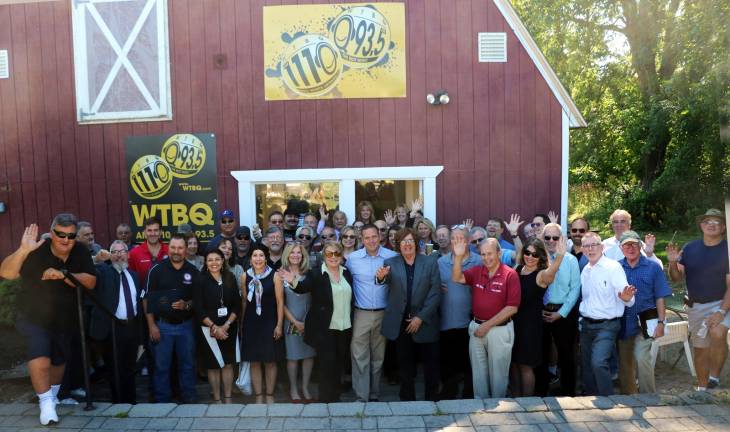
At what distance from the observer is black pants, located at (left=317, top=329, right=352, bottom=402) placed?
198 inches

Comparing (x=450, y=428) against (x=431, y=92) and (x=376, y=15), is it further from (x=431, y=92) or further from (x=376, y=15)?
(x=376, y=15)

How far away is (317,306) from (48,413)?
2.18 metres

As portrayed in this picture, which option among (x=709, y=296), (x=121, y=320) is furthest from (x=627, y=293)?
(x=121, y=320)

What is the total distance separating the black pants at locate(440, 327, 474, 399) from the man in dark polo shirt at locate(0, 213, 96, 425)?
3.06 metres

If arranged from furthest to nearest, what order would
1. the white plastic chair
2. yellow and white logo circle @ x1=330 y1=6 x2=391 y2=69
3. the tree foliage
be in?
the tree foliage → yellow and white logo circle @ x1=330 y1=6 x2=391 y2=69 → the white plastic chair

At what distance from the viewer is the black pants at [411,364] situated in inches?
195

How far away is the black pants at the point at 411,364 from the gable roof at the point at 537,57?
461 centimetres

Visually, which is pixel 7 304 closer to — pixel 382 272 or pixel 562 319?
pixel 382 272

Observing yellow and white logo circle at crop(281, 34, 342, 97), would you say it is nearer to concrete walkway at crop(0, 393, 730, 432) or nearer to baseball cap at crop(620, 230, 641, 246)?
baseball cap at crop(620, 230, 641, 246)

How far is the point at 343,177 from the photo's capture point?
795 cm

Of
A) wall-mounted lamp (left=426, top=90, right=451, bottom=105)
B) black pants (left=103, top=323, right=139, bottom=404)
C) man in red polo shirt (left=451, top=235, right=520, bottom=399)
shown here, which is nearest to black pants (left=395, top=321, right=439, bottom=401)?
man in red polo shirt (left=451, top=235, right=520, bottom=399)

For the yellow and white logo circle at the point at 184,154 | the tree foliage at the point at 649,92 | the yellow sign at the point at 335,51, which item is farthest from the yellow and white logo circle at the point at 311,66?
the tree foliage at the point at 649,92

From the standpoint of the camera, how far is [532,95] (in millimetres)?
7938

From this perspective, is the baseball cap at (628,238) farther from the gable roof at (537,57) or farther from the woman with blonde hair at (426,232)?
the gable roof at (537,57)
